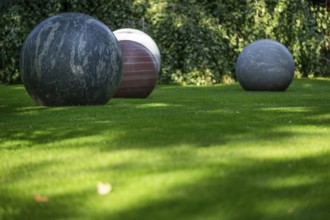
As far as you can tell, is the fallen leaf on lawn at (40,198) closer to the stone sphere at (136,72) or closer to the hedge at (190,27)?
the stone sphere at (136,72)

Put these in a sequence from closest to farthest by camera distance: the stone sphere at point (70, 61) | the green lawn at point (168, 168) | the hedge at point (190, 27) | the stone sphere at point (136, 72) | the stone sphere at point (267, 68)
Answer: the green lawn at point (168, 168)
the stone sphere at point (70, 61)
the stone sphere at point (136, 72)
the stone sphere at point (267, 68)
the hedge at point (190, 27)

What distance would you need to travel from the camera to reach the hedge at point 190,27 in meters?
17.4

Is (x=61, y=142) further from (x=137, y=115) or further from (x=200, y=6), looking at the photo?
(x=200, y=6)

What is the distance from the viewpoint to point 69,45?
8.72 m

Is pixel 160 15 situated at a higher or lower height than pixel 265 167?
lower

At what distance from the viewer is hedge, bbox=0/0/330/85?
17.4 metres

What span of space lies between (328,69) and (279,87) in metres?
8.30

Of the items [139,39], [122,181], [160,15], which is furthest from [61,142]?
[160,15]

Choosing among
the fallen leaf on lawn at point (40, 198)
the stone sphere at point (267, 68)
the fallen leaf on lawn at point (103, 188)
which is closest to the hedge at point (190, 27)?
the stone sphere at point (267, 68)

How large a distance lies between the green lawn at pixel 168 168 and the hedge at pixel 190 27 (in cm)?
1067

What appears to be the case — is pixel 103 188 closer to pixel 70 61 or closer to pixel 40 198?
pixel 40 198

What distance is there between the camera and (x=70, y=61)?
28.6 ft

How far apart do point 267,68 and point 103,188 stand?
10994mm

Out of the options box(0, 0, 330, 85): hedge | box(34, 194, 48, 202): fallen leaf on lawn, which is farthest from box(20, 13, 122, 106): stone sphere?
box(0, 0, 330, 85): hedge
